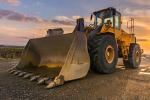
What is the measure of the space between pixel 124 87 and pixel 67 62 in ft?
5.91

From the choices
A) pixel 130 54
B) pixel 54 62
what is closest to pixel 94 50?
pixel 54 62

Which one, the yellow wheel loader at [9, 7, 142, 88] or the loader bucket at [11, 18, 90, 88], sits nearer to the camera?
the loader bucket at [11, 18, 90, 88]

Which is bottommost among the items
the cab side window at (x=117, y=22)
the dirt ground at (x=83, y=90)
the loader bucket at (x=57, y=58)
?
the dirt ground at (x=83, y=90)

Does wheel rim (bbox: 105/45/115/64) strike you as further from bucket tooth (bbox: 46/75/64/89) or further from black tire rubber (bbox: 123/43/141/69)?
black tire rubber (bbox: 123/43/141/69)

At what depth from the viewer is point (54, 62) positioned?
29.3 feet

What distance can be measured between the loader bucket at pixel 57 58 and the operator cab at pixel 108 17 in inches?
104

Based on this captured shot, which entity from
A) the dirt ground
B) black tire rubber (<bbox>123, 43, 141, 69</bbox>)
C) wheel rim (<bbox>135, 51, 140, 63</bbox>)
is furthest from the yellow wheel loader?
wheel rim (<bbox>135, 51, 140, 63</bbox>)

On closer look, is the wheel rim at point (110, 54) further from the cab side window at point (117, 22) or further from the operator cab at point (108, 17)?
the cab side window at point (117, 22)

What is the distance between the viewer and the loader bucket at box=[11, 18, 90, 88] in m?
7.29

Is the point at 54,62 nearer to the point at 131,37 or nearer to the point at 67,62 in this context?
the point at 67,62

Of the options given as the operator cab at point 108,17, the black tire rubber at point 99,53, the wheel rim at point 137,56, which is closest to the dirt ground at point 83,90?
the black tire rubber at point 99,53

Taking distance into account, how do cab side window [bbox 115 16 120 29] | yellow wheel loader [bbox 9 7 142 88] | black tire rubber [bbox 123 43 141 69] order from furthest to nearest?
black tire rubber [bbox 123 43 141 69] → cab side window [bbox 115 16 120 29] → yellow wheel loader [bbox 9 7 142 88]

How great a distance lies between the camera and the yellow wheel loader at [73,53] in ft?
24.5

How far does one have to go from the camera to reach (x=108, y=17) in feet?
36.2
